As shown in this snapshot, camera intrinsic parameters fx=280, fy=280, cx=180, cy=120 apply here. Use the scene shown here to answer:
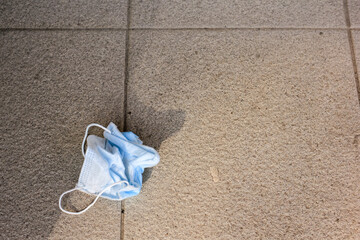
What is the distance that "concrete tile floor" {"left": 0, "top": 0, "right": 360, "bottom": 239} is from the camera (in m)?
1.73

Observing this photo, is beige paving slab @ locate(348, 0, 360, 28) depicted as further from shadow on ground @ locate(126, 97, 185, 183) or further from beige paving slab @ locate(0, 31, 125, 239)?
beige paving slab @ locate(0, 31, 125, 239)

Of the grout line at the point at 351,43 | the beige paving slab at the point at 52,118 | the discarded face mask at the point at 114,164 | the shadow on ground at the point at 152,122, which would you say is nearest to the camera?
the discarded face mask at the point at 114,164

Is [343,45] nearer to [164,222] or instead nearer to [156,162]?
[156,162]

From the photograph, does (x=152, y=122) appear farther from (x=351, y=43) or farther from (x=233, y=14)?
(x=351, y=43)

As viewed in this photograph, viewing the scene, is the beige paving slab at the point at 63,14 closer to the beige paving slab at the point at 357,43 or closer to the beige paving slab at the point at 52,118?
the beige paving slab at the point at 52,118

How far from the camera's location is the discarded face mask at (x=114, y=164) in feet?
5.25

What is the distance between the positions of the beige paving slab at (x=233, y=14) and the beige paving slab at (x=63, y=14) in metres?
0.14

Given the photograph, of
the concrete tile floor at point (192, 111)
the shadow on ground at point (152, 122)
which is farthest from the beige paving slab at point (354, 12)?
the shadow on ground at point (152, 122)

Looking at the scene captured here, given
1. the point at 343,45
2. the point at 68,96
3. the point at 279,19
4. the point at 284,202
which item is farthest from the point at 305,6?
Answer: the point at 68,96

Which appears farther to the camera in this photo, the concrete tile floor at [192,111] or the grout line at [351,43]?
the grout line at [351,43]

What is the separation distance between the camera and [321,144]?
6.05ft

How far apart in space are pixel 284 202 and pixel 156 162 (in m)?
0.84

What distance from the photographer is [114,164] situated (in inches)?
64.0

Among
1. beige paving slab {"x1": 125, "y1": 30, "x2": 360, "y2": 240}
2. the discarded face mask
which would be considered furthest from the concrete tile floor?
the discarded face mask
